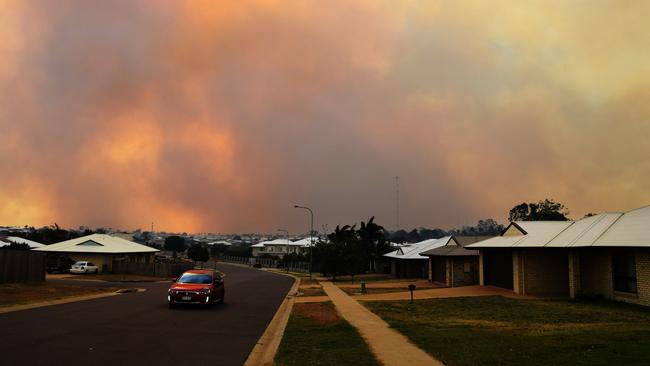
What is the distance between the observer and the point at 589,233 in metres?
28.0

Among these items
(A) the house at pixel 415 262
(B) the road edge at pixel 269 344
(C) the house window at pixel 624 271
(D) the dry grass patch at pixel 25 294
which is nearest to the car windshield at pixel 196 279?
(B) the road edge at pixel 269 344

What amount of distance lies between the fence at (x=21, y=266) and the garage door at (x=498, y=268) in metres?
32.0

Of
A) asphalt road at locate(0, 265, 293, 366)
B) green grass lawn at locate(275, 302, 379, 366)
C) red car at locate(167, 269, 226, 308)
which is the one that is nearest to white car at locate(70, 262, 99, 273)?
asphalt road at locate(0, 265, 293, 366)

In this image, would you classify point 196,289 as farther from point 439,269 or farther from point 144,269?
point 144,269

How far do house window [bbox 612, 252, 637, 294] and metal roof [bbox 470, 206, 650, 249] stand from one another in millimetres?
1046

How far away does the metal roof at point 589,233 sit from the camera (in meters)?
24.3

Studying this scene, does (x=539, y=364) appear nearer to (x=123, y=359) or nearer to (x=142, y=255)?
(x=123, y=359)

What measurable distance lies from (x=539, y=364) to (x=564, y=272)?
73.7 ft

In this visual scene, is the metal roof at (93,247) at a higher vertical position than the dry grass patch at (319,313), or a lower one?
higher

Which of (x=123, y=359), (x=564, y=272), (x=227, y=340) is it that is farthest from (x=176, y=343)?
(x=564, y=272)

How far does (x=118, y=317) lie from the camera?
60.2 ft

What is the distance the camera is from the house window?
79.5 feet

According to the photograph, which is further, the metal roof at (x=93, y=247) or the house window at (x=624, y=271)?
the metal roof at (x=93, y=247)

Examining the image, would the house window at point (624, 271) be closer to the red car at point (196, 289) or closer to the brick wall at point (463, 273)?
the brick wall at point (463, 273)
